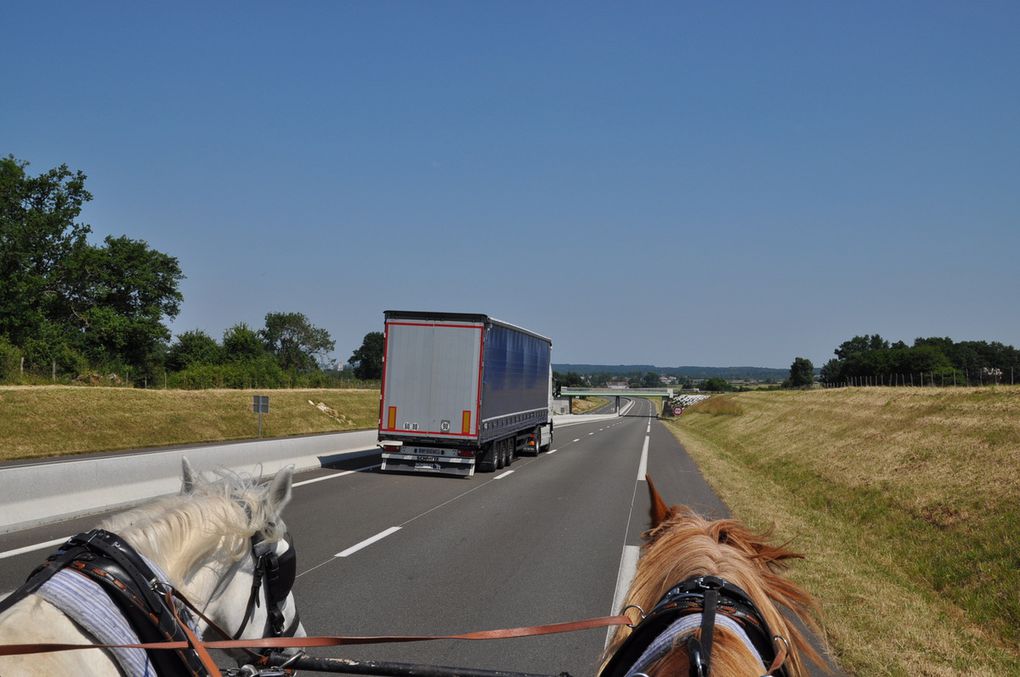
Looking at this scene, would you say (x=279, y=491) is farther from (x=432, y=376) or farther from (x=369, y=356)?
(x=369, y=356)

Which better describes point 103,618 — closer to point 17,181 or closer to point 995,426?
point 995,426

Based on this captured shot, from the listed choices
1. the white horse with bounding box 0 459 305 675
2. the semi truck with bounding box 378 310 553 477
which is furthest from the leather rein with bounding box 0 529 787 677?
the semi truck with bounding box 378 310 553 477

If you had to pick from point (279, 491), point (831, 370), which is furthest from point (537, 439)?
point (831, 370)

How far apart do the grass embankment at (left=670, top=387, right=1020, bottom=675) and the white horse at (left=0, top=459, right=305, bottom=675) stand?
3855mm

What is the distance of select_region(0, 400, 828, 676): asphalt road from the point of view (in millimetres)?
6504

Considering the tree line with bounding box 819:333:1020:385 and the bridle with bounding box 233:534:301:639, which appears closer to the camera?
the bridle with bounding box 233:534:301:639

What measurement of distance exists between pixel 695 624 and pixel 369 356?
153 m

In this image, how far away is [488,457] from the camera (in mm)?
21641

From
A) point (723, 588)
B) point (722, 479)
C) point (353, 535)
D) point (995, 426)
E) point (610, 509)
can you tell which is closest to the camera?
point (723, 588)

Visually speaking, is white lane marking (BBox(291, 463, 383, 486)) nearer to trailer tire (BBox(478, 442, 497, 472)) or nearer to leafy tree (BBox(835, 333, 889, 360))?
trailer tire (BBox(478, 442, 497, 472))

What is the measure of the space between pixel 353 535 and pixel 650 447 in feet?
80.2

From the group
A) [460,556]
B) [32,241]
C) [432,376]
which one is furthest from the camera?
[32,241]

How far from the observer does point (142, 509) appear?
2.84 m

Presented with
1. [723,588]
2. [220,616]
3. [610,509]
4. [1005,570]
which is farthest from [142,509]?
[610,509]
